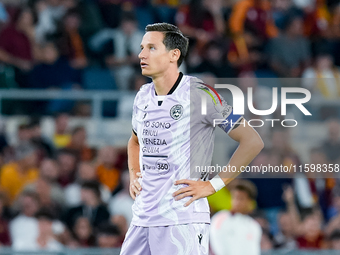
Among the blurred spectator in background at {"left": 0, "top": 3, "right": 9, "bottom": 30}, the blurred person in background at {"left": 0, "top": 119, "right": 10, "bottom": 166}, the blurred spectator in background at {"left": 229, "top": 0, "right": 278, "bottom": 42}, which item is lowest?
the blurred person in background at {"left": 0, "top": 119, "right": 10, "bottom": 166}

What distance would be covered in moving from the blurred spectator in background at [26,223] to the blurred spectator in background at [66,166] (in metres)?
0.73

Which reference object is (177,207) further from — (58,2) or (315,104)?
(58,2)

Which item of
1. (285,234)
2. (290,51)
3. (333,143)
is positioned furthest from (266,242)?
(290,51)

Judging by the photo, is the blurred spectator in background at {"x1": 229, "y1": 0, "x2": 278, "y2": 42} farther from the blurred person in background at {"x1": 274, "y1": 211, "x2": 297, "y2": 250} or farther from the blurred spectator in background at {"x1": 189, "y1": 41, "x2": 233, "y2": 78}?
the blurred person in background at {"x1": 274, "y1": 211, "x2": 297, "y2": 250}

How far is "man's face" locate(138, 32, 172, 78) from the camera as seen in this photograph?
401 centimetres

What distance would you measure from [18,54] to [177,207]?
7064 mm

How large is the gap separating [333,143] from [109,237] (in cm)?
393

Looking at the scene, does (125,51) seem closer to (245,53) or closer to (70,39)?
(70,39)

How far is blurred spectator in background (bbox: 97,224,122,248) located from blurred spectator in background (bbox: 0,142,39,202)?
5.37ft

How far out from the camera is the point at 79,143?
9.08 metres

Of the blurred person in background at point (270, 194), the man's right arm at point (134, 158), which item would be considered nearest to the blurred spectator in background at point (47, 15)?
the blurred person in background at point (270, 194)

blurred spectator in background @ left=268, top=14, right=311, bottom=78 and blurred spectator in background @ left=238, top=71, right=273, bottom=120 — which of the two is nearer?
blurred spectator in background @ left=238, top=71, right=273, bottom=120

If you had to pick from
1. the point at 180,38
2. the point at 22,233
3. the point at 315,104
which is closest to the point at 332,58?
the point at 315,104

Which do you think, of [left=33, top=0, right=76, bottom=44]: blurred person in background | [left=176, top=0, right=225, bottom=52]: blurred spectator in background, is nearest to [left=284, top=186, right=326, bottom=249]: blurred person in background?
[left=176, top=0, right=225, bottom=52]: blurred spectator in background
